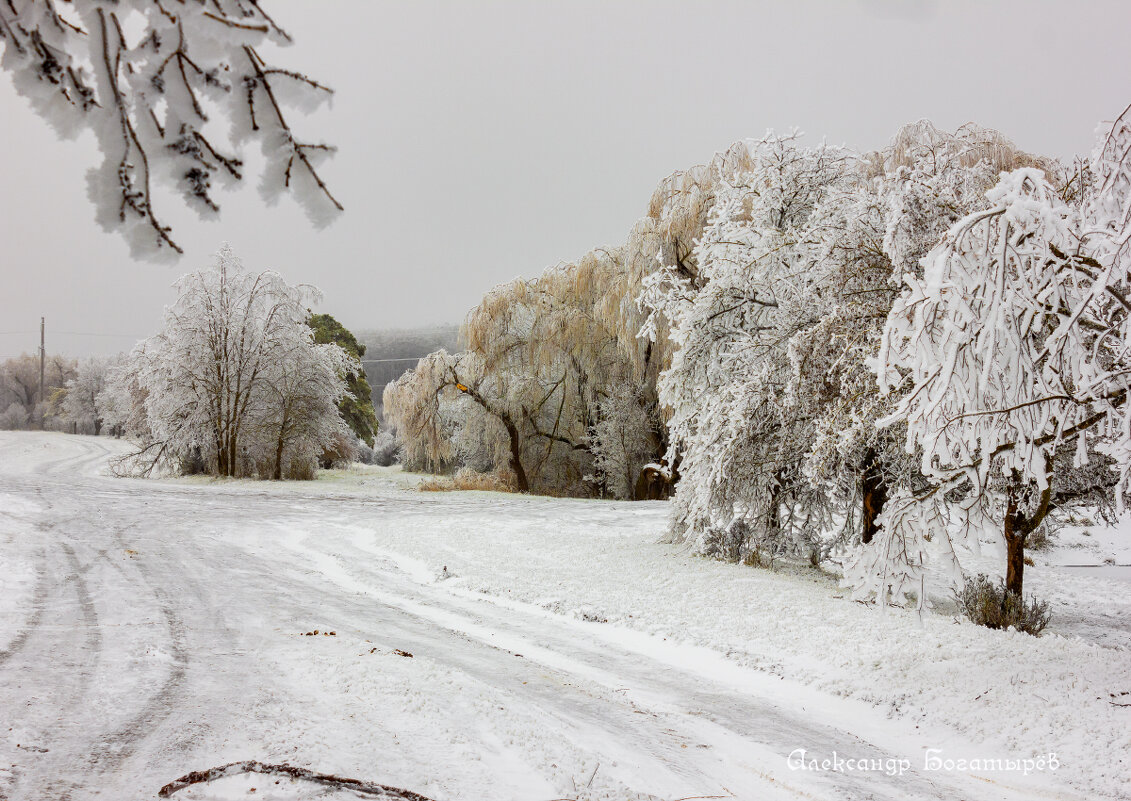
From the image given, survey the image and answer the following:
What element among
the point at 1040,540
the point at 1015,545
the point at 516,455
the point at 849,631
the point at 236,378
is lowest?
the point at 1040,540

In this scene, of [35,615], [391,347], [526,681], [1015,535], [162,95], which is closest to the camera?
[162,95]

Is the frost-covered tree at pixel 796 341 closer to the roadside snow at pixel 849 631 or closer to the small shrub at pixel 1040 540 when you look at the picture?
the roadside snow at pixel 849 631

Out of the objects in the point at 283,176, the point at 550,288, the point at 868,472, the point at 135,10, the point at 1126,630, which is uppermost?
the point at 550,288

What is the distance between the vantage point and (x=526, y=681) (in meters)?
4.80

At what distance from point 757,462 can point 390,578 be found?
4.89 meters

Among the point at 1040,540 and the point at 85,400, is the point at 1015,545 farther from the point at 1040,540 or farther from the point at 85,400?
the point at 85,400

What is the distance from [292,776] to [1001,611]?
664cm

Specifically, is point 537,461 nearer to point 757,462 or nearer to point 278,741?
point 757,462

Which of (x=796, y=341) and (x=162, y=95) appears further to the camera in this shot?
(x=796, y=341)

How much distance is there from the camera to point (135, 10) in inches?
73.1

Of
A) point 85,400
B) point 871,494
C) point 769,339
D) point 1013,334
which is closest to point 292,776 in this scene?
point 1013,334

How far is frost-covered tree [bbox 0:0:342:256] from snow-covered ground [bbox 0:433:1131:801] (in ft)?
7.64

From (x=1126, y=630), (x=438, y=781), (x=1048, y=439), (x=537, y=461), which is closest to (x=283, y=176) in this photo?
(x=438, y=781)

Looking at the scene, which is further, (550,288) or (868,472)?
(550,288)
